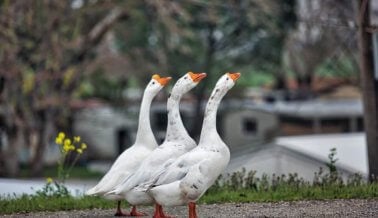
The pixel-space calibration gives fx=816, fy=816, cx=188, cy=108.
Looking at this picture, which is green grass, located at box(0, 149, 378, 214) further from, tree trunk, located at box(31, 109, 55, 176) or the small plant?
tree trunk, located at box(31, 109, 55, 176)

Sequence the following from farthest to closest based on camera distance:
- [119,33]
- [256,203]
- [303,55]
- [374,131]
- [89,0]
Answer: [303,55]
[119,33]
[89,0]
[374,131]
[256,203]

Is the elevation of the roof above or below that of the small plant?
above

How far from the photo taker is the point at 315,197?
11172 mm

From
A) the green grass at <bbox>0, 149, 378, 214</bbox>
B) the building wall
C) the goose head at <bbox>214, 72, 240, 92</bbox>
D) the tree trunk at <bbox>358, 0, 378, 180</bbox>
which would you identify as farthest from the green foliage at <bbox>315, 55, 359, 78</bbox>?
the goose head at <bbox>214, 72, 240, 92</bbox>

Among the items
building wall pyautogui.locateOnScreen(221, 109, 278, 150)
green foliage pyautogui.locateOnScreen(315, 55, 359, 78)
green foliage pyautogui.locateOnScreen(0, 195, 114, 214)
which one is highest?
green foliage pyautogui.locateOnScreen(315, 55, 359, 78)

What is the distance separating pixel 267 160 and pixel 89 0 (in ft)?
28.3

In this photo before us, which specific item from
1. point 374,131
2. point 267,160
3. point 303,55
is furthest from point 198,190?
point 303,55

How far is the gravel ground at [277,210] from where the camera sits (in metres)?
9.95

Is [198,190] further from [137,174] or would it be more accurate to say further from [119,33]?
[119,33]

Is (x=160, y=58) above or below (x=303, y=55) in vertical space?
below

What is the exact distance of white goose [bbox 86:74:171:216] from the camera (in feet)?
30.8

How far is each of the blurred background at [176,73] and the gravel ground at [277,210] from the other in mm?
6371

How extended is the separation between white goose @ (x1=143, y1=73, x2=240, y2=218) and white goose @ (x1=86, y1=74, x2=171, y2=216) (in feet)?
2.34

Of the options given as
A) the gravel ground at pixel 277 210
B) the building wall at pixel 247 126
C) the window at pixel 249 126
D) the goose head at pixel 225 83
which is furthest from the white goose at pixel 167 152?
the window at pixel 249 126
